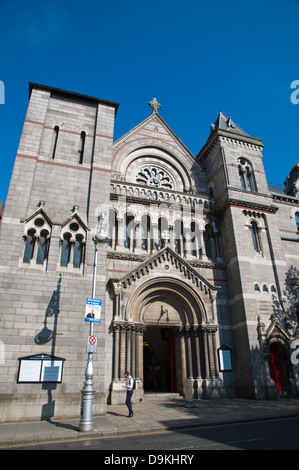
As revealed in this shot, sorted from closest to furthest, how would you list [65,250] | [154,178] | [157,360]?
1. [65,250]
2. [157,360]
3. [154,178]

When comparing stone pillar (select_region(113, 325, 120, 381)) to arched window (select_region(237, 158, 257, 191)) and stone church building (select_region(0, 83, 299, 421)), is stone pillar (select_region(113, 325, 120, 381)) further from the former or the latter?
arched window (select_region(237, 158, 257, 191))

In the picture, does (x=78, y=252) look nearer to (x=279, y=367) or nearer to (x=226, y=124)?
(x=279, y=367)

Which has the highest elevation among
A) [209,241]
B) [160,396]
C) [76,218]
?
[209,241]

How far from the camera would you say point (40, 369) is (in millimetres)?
12977

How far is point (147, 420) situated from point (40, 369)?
5.22 meters

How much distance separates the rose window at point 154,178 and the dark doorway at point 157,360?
11.2 m

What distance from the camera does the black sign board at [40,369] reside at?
1273 cm

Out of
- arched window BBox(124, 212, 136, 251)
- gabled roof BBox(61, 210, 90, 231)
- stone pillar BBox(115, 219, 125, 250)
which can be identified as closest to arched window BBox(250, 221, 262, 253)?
arched window BBox(124, 212, 136, 251)

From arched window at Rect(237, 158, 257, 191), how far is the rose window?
5801mm

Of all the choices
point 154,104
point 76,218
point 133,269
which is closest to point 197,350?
point 133,269

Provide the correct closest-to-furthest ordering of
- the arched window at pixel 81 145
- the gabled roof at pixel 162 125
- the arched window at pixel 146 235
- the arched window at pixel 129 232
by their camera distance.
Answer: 1. the arched window at pixel 81 145
2. the arched window at pixel 129 232
3. the arched window at pixel 146 235
4. the gabled roof at pixel 162 125

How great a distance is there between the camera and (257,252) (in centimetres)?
2102

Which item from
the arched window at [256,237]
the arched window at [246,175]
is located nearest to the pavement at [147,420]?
the arched window at [256,237]

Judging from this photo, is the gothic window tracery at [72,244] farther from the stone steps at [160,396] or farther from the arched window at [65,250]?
the stone steps at [160,396]
